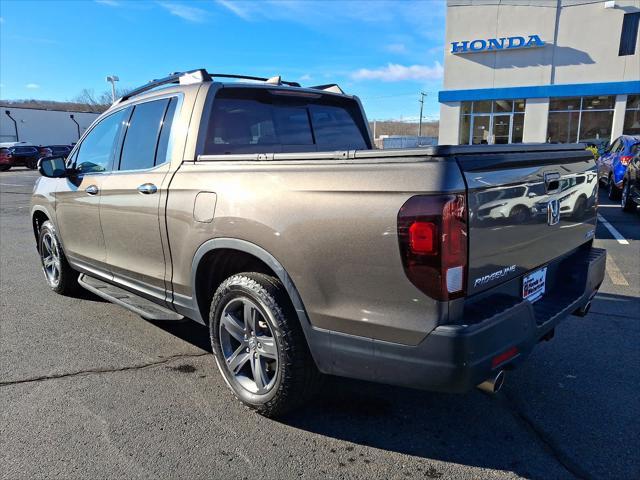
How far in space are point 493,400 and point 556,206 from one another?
1.29 metres

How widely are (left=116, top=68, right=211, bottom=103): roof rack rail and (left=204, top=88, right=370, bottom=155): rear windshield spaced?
0.19 meters

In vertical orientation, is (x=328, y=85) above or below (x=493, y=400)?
above

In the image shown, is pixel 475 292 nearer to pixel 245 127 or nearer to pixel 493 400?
pixel 493 400

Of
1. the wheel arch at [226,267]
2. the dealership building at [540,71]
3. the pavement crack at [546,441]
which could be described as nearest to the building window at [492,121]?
the dealership building at [540,71]

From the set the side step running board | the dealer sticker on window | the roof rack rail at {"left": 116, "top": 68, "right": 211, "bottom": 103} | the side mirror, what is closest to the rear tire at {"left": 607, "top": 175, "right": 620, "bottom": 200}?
the dealer sticker on window

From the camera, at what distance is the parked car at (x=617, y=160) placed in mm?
11070

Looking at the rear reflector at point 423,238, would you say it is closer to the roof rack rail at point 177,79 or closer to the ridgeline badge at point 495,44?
the roof rack rail at point 177,79

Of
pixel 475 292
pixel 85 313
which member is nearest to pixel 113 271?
pixel 85 313

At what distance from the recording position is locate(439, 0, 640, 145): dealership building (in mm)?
23625

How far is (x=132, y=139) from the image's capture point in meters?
3.93

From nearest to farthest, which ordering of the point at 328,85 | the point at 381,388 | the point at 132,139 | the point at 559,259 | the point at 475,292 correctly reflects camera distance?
the point at 475,292, the point at 559,259, the point at 381,388, the point at 132,139, the point at 328,85

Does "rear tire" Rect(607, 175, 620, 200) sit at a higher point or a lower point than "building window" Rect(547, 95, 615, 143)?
lower

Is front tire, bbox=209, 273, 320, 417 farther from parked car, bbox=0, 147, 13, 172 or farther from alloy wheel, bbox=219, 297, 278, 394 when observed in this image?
parked car, bbox=0, 147, 13, 172

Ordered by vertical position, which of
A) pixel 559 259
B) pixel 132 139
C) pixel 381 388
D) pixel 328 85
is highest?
pixel 328 85
